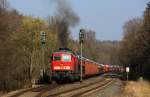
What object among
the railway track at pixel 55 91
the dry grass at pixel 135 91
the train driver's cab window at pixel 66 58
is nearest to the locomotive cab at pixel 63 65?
the train driver's cab window at pixel 66 58

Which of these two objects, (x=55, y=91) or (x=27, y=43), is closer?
(x=55, y=91)

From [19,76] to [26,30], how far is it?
52.7 ft

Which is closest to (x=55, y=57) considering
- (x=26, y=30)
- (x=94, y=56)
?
(x=26, y=30)

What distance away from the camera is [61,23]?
2741 inches

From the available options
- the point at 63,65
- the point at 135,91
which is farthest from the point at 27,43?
the point at 135,91

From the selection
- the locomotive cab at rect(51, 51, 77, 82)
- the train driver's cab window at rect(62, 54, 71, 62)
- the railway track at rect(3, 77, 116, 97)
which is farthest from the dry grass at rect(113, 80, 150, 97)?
the train driver's cab window at rect(62, 54, 71, 62)

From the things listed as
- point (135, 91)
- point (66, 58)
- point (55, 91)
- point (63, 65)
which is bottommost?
point (135, 91)

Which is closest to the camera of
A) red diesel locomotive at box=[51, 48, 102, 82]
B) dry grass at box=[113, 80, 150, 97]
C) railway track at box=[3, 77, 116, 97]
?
railway track at box=[3, 77, 116, 97]

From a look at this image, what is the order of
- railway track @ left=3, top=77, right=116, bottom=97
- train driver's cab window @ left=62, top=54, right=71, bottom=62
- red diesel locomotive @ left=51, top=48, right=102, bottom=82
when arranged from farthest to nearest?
train driver's cab window @ left=62, top=54, right=71, bottom=62, red diesel locomotive @ left=51, top=48, right=102, bottom=82, railway track @ left=3, top=77, right=116, bottom=97

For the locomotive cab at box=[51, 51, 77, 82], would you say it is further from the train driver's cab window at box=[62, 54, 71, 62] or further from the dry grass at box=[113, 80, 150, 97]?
the dry grass at box=[113, 80, 150, 97]

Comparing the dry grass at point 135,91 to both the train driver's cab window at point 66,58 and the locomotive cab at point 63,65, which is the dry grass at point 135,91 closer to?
the locomotive cab at point 63,65

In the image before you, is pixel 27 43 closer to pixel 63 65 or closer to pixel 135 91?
pixel 63 65

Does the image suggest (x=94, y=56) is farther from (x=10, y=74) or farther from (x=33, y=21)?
(x=10, y=74)

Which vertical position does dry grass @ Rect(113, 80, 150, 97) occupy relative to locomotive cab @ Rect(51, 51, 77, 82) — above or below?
below
